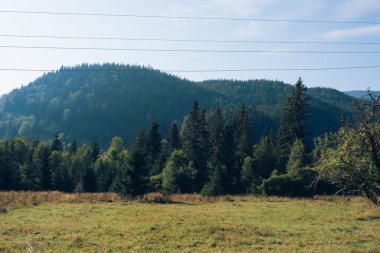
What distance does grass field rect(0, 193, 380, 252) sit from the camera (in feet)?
55.9

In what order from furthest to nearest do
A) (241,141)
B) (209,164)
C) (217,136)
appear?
(241,141), (217,136), (209,164)

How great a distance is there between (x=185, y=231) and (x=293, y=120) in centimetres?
4503

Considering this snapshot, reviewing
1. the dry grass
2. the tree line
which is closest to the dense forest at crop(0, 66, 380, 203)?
the tree line

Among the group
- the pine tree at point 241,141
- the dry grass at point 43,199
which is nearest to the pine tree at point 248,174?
the pine tree at point 241,141

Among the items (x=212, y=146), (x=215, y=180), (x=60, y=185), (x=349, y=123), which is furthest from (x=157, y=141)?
(x=349, y=123)

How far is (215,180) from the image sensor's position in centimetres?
5078

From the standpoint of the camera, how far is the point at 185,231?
19719 millimetres

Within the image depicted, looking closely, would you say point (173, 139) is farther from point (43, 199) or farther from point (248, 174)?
point (43, 199)

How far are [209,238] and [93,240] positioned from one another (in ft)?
18.6

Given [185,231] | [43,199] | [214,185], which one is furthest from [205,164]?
[185,231]

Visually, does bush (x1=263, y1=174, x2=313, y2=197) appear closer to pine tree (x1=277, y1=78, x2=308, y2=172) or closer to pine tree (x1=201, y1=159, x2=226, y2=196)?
pine tree (x1=201, y1=159, x2=226, y2=196)

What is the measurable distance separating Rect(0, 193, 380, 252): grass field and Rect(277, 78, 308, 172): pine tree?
1236 inches

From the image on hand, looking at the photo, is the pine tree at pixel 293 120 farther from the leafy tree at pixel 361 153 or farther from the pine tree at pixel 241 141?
the leafy tree at pixel 361 153

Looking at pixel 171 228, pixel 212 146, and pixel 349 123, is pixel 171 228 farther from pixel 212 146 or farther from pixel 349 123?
pixel 212 146
